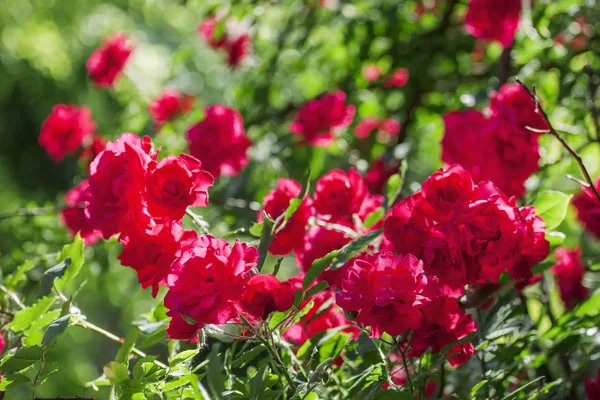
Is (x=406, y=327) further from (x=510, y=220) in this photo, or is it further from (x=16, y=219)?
(x=16, y=219)

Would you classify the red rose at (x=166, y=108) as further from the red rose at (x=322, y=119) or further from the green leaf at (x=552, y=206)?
the green leaf at (x=552, y=206)

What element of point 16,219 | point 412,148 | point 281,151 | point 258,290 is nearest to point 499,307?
point 258,290

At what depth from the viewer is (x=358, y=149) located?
2.00m

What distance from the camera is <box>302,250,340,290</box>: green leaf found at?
0.80 meters

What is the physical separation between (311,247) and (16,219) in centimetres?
126

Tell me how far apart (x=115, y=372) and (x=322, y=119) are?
1.14 meters

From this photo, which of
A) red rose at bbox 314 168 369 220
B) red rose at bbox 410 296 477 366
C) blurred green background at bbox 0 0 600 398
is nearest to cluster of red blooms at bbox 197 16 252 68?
blurred green background at bbox 0 0 600 398

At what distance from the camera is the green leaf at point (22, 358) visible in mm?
781

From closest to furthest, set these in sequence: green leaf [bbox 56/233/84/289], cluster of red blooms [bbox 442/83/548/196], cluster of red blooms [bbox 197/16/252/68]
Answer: green leaf [bbox 56/233/84/289] < cluster of red blooms [bbox 442/83/548/196] < cluster of red blooms [bbox 197/16/252/68]

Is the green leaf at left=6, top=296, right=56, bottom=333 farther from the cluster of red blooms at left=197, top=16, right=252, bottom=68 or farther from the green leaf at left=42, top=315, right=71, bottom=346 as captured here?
the cluster of red blooms at left=197, top=16, right=252, bottom=68

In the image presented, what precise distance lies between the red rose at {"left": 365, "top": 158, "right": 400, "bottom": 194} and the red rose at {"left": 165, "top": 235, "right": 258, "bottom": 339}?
896 millimetres

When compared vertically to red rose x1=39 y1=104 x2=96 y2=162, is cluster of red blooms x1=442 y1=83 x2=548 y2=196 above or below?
above

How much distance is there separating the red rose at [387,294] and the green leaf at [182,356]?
0.17 m

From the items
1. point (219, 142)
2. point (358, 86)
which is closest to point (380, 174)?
point (219, 142)
